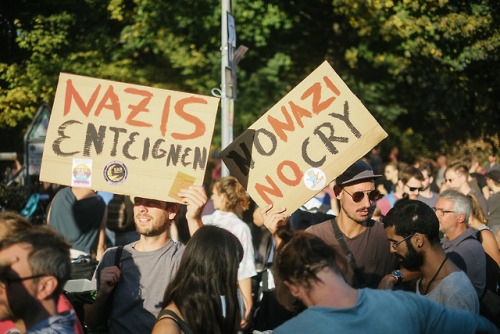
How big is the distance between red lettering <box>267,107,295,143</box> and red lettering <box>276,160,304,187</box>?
0.16 meters

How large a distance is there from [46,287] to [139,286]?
41.6 inches

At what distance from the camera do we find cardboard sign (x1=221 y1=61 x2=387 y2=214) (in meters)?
3.74

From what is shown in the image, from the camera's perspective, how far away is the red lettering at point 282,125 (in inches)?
151

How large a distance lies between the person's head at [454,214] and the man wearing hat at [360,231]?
802 millimetres

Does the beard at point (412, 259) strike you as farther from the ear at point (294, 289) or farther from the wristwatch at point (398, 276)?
the ear at point (294, 289)

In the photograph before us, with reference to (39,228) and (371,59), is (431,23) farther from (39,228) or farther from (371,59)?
(39,228)

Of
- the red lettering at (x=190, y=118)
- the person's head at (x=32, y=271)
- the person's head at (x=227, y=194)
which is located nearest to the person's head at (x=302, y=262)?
the person's head at (x=32, y=271)

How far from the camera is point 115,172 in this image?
363 centimetres

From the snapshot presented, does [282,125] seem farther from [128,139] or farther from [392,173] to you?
[392,173]

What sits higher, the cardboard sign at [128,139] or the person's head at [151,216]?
the cardboard sign at [128,139]

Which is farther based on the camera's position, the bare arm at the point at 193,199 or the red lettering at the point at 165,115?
the red lettering at the point at 165,115

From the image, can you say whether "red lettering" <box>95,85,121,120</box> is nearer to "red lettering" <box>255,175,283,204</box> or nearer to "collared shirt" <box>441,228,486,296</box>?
"red lettering" <box>255,175,283,204</box>

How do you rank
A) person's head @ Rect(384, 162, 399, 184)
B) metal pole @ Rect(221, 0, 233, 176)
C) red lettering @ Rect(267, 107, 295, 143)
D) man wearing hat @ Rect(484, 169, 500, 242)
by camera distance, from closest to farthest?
red lettering @ Rect(267, 107, 295, 143)
man wearing hat @ Rect(484, 169, 500, 242)
metal pole @ Rect(221, 0, 233, 176)
person's head @ Rect(384, 162, 399, 184)

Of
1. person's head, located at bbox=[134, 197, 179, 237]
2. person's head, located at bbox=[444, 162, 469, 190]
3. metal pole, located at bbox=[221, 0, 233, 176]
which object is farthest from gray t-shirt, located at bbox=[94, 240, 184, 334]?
person's head, located at bbox=[444, 162, 469, 190]
